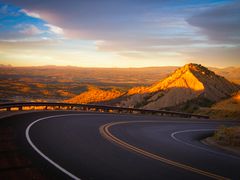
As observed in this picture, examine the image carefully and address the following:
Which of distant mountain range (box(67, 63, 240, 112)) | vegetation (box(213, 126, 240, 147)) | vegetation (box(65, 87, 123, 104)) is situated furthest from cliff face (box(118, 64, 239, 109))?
vegetation (box(213, 126, 240, 147))

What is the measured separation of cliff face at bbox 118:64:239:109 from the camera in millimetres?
62031

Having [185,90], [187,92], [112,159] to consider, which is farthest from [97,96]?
[112,159]

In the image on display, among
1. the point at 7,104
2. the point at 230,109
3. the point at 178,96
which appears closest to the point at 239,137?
the point at 7,104

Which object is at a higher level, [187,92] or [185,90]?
[185,90]

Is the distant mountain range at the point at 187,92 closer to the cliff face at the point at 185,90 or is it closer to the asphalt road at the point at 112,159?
the cliff face at the point at 185,90

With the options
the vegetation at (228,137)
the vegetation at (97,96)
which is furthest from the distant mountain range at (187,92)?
the vegetation at (228,137)

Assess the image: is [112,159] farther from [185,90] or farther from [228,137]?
[185,90]

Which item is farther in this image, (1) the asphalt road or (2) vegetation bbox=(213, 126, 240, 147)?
(2) vegetation bbox=(213, 126, 240, 147)

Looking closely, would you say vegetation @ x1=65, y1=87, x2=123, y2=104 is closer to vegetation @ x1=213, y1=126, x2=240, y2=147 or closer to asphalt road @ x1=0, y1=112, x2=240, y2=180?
vegetation @ x1=213, y1=126, x2=240, y2=147

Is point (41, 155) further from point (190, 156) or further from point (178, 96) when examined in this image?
point (178, 96)

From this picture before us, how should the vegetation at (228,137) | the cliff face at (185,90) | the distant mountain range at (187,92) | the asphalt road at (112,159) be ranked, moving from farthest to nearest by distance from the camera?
1. the cliff face at (185,90)
2. the distant mountain range at (187,92)
3. the vegetation at (228,137)
4. the asphalt road at (112,159)

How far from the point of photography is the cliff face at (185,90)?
62.0m

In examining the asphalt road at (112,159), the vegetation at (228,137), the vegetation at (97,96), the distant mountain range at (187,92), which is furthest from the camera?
the vegetation at (97,96)

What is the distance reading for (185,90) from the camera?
6531cm
